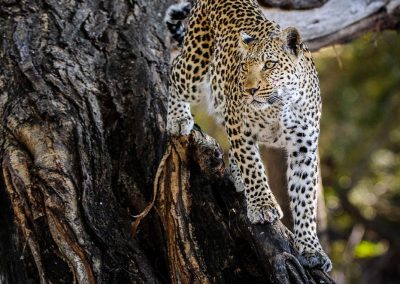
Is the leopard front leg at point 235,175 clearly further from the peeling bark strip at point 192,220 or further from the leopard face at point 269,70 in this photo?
the leopard face at point 269,70

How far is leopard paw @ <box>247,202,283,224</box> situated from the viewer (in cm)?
812

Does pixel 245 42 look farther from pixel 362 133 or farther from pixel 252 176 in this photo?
pixel 362 133

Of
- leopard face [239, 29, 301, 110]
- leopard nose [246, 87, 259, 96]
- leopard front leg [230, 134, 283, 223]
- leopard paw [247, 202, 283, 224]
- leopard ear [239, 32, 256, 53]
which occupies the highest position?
leopard ear [239, 32, 256, 53]

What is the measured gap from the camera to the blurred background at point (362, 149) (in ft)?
53.7

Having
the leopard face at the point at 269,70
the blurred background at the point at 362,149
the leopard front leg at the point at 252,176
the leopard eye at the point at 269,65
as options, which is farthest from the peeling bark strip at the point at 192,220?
the blurred background at the point at 362,149

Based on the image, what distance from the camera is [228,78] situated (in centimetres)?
862

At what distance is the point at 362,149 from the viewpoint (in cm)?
1727

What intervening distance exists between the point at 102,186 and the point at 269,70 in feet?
6.37

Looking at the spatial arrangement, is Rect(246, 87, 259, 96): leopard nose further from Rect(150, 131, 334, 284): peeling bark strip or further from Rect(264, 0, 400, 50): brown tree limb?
Rect(264, 0, 400, 50): brown tree limb

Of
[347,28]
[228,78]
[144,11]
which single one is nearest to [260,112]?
[228,78]

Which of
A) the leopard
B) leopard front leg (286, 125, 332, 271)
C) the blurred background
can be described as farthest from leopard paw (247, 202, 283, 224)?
the blurred background

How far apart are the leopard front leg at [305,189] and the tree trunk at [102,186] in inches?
6.9

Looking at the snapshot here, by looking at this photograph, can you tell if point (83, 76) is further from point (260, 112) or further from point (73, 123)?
point (260, 112)

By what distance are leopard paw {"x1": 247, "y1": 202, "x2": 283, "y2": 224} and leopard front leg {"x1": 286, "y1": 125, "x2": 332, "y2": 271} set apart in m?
0.19
